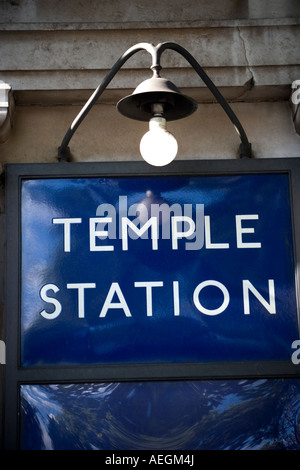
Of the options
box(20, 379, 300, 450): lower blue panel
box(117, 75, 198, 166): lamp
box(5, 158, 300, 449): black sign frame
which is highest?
box(117, 75, 198, 166): lamp

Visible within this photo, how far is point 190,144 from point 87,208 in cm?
98

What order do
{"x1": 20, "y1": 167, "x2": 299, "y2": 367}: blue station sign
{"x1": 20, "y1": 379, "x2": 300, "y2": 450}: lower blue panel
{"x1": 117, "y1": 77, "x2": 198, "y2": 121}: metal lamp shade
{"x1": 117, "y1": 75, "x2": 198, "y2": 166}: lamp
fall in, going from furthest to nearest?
{"x1": 20, "y1": 167, "x2": 299, "y2": 367}: blue station sign < {"x1": 20, "y1": 379, "x2": 300, "y2": 450}: lower blue panel < {"x1": 117, "y1": 75, "x2": 198, "y2": 166}: lamp < {"x1": 117, "y1": 77, "x2": 198, "y2": 121}: metal lamp shade

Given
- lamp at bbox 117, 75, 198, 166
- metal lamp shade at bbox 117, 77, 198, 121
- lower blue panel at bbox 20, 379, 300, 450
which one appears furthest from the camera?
lower blue panel at bbox 20, 379, 300, 450

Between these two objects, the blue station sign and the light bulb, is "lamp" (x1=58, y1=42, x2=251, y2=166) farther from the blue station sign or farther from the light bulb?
the blue station sign

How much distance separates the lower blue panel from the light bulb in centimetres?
170

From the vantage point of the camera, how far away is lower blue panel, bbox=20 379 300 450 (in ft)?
18.7

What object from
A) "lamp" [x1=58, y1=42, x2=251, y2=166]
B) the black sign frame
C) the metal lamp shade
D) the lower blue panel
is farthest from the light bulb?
the lower blue panel

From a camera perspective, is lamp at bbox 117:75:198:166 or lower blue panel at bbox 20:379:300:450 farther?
lower blue panel at bbox 20:379:300:450

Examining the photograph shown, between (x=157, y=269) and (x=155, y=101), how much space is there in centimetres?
133

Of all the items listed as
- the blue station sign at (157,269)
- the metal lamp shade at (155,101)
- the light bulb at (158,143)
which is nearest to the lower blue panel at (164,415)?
the blue station sign at (157,269)

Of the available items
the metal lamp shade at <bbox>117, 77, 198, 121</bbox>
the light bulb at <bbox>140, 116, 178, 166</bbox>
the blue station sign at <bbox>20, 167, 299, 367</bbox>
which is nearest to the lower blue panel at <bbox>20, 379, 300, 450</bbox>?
the blue station sign at <bbox>20, 167, 299, 367</bbox>

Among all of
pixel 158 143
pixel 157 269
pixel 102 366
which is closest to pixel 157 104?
pixel 158 143

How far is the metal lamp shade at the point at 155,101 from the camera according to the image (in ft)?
16.8

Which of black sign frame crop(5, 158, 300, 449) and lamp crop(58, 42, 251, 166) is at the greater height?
lamp crop(58, 42, 251, 166)
